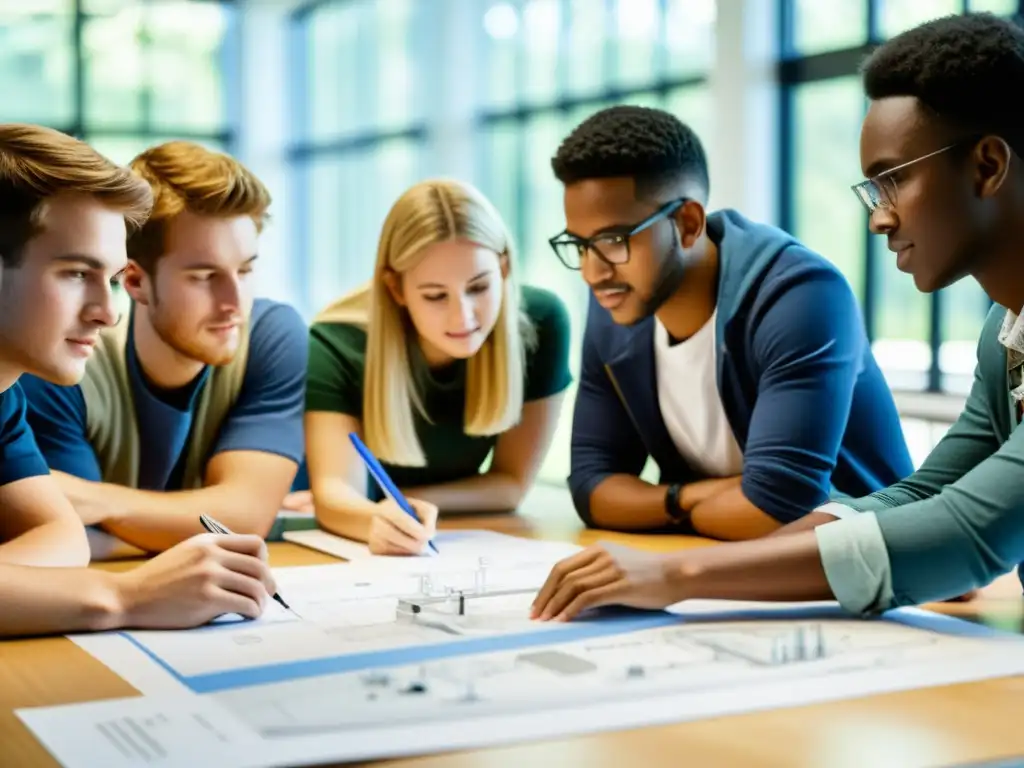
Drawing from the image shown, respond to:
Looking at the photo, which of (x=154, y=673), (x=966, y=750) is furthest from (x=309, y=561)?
(x=966, y=750)

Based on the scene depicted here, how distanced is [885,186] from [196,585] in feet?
2.99

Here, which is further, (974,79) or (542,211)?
(542,211)

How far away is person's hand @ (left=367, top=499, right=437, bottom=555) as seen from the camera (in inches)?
81.1

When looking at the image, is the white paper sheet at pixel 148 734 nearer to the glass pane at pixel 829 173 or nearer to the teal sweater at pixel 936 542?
the teal sweater at pixel 936 542

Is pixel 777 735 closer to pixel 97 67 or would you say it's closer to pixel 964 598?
pixel 964 598

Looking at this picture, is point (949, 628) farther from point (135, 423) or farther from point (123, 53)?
point (123, 53)

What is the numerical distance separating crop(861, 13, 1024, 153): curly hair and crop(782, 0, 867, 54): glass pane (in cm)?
403

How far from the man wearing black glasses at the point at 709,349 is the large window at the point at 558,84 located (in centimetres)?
367

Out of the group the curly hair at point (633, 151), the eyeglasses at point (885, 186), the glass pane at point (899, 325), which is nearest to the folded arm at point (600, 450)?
the curly hair at point (633, 151)

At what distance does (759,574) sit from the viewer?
1.52 meters

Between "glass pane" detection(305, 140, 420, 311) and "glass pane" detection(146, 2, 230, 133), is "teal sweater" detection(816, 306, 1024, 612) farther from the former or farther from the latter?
"glass pane" detection(146, 2, 230, 133)

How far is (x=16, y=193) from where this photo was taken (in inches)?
64.9

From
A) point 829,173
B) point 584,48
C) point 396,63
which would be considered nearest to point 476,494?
point 829,173

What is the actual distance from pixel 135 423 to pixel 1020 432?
1440mm
